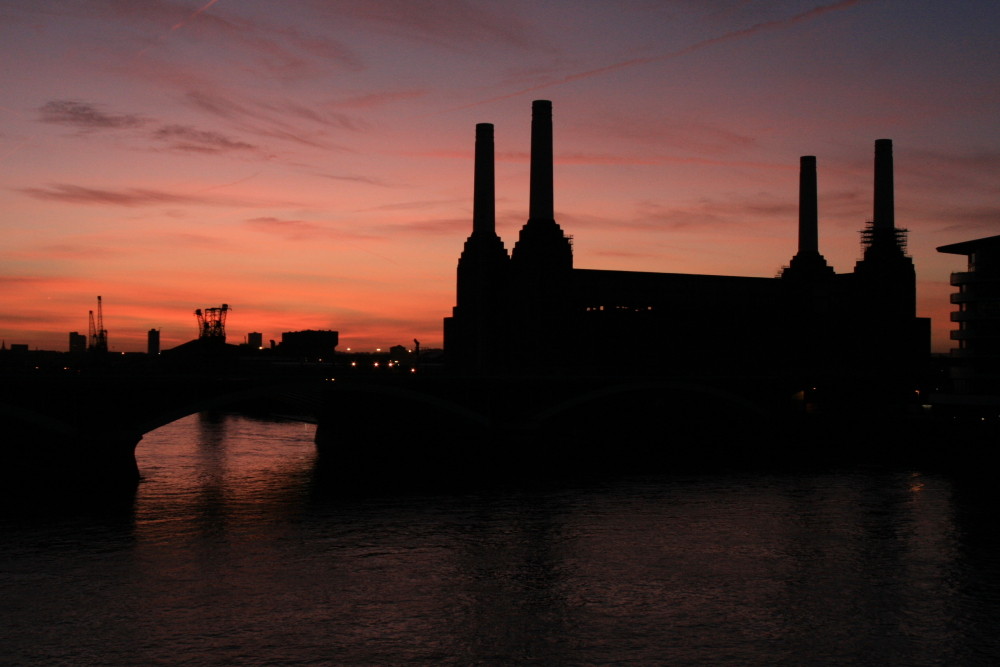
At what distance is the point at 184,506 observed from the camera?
5478 centimetres

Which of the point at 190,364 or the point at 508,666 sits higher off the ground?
the point at 190,364

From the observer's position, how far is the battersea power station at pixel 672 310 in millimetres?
111375

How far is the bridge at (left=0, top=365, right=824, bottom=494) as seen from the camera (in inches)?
2557

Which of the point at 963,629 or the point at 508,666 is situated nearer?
the point at 508,666

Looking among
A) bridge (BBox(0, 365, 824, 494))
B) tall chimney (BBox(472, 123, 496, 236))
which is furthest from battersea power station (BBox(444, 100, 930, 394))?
bridge (BBox(0, 365, 824, 494))

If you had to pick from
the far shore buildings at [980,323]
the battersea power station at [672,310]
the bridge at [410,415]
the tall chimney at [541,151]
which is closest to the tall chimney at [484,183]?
the battersea power station at [672,310]

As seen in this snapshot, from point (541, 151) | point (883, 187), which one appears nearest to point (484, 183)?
point (541, 151)

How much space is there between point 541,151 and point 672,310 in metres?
31.6

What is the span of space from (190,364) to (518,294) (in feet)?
155

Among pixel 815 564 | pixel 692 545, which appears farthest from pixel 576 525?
pixel 815 564

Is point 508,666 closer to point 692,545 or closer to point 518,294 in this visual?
point 692,545

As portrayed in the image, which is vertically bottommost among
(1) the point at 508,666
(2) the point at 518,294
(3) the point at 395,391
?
(1) the point at 508,666

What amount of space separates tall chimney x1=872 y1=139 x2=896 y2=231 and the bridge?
34.6 meters

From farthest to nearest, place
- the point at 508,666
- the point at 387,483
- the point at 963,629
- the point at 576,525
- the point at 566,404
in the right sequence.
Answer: the point at 566,404
the point at 387,483
the point at 576,525
the point at 963,629
the point at 508,666
